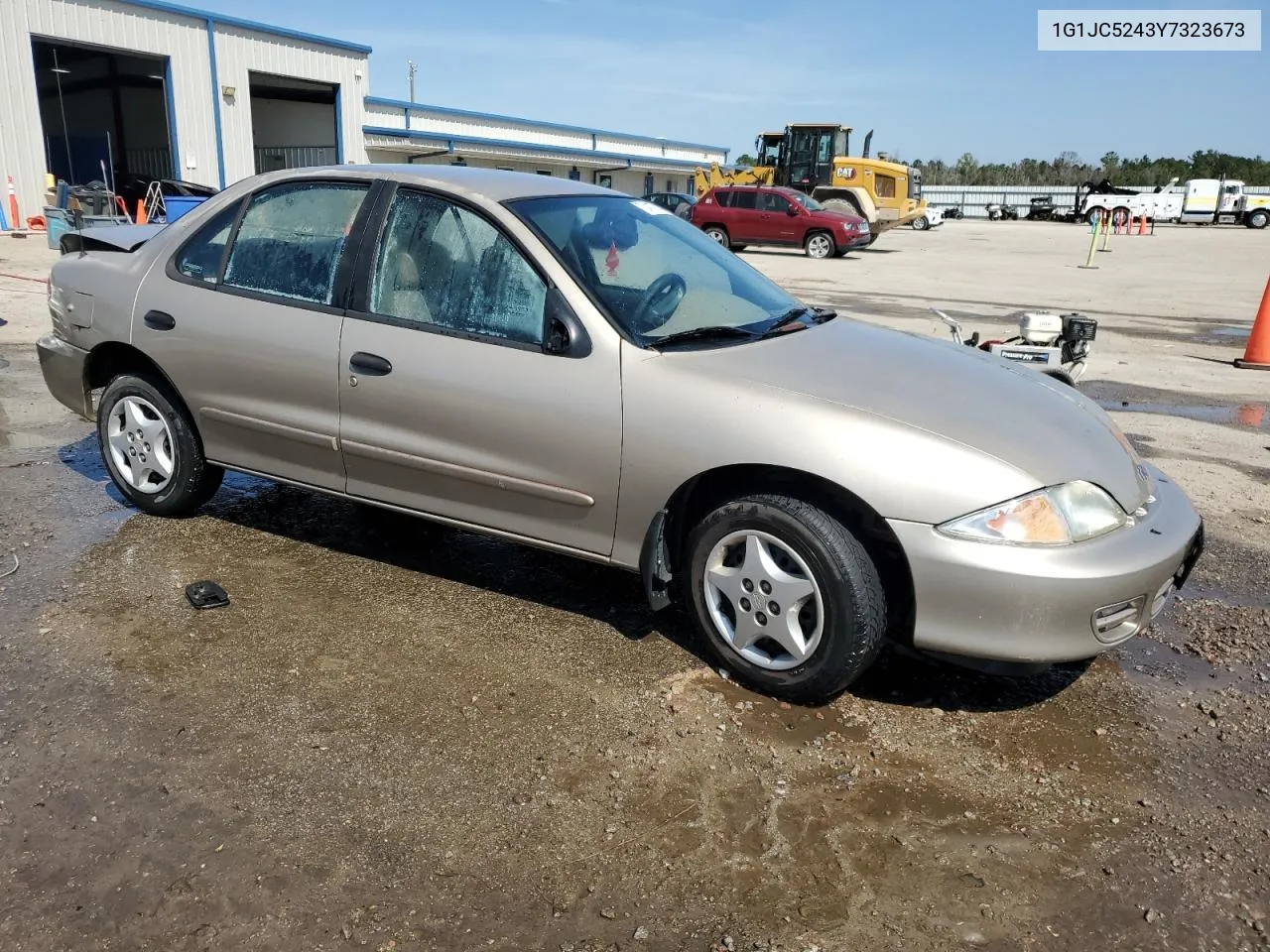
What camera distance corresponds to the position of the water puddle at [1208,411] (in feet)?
24.0

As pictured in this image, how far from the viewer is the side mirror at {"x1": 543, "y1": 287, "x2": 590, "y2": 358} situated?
134 inches

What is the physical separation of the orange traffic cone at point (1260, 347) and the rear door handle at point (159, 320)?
959 centimetres

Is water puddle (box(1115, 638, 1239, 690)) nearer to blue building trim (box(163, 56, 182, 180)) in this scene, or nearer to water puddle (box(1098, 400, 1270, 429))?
water puddle (box(1098, 400, 1270, 429))

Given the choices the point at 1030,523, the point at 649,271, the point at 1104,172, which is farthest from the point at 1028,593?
the point at 1104,172

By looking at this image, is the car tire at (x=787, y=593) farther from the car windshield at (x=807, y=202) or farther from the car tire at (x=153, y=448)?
the car windshield at (x=807, y=202)

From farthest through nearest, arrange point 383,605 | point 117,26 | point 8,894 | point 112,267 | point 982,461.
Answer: point 117,26 < point 112,267 < point 383,605 < point 982,461 < point 8,894

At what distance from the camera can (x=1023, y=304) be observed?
15.1 meters

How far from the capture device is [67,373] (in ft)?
15.7

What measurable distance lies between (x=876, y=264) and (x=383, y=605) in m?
21.9

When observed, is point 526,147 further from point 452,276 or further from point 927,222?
point 452,276

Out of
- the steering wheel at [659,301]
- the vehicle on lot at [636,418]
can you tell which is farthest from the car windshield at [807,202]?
the steering wheel at [659,301]

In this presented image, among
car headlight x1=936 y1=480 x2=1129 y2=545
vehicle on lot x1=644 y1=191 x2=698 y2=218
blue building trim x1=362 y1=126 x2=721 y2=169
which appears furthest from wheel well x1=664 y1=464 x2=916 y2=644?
blue building trim x1=362 y1=126 x2=721 y2=169

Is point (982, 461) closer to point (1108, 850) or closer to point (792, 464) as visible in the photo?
point (792, 464)

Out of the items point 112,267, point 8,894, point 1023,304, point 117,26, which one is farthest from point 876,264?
point 8,894
